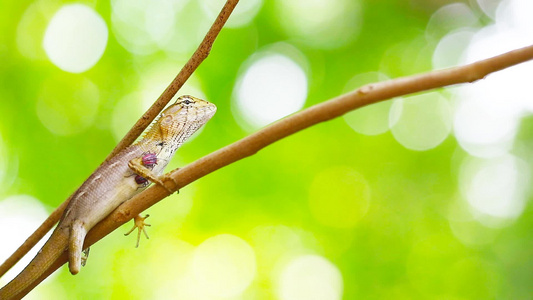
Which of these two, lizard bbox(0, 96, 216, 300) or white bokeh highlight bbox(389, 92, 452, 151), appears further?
white bokeh highlight bbox(389, 92, 452, 151)

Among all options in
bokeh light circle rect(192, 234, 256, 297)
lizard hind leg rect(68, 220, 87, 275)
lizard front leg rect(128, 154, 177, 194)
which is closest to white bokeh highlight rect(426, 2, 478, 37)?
bokeh light circle rect(192, 234, 256, 297)

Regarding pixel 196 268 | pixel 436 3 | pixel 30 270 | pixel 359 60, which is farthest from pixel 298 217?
pixel 30 270

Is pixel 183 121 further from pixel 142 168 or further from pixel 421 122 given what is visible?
pixel 421 122

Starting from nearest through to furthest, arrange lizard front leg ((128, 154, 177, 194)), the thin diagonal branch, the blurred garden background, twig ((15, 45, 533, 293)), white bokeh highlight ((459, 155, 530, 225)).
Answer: twig ((15, 45, 533, 293)) → the thin diagonal branch → lizard front leg ((128, 154, 177, 194)) → the blurred garden background → white bokeh highlight ((459, 155, 530, 225))

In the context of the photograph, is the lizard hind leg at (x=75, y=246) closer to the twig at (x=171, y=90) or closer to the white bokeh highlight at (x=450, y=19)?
the twig at (x=171, y=90)

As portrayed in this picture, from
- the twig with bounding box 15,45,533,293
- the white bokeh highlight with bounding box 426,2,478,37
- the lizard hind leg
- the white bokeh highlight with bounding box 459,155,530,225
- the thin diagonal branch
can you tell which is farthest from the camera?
the white bokeh highlight with bounding box 426,2,478,37

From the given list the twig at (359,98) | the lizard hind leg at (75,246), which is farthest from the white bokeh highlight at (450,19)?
the twig at (359,98)

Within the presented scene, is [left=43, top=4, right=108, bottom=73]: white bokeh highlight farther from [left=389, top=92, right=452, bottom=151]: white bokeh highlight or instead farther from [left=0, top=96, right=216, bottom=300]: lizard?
[left=389, top=92, right=452, bottom=151]: white bokeh highlight
